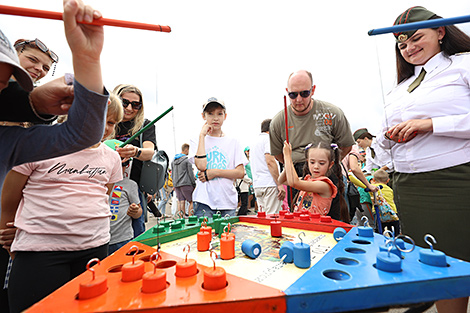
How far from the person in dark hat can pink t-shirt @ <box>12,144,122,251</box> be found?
1.77m

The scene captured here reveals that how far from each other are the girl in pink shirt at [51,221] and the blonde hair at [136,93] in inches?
33.4

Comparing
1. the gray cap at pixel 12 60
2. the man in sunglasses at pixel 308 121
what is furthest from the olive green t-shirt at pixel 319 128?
the gray cap at pixel 12 60

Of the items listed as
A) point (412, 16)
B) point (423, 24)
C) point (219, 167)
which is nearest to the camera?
point (423, 24)

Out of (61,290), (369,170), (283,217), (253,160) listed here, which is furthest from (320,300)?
(369,170)

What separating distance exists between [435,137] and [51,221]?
6.78 feet

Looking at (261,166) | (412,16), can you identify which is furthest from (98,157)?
(261,166)

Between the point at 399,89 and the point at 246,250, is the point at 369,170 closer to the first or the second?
the point at 399,89

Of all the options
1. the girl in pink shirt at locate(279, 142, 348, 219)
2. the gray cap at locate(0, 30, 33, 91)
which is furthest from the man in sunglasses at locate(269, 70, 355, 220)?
the gray cap at locate(0, 30, 33, 91)

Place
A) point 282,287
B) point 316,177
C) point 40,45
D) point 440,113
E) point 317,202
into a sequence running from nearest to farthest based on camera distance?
1. point 282,287
2. point 440,113
3. point 40,45
4. point 317,202
5. point 316,177

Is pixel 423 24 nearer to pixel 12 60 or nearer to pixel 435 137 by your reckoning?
pixel 435 137

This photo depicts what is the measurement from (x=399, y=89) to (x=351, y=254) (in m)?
1.30

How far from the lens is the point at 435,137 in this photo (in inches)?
52.2

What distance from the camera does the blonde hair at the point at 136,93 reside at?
6.98 ft

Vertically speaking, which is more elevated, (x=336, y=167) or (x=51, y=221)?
(x=336, y=167)
